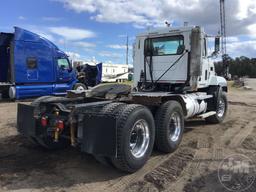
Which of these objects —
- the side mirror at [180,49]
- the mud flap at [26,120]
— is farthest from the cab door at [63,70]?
the mud flap at [26,120]

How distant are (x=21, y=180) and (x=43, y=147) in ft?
6.09

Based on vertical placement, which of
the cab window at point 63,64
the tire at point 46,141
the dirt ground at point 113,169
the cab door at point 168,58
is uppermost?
the cab window at point 63,64

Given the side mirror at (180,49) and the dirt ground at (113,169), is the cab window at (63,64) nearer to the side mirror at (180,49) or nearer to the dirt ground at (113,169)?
the dirt ground at (113,169)

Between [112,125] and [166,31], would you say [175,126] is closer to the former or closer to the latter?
[112,125]

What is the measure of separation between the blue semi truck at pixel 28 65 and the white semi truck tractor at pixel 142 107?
31.0 feet

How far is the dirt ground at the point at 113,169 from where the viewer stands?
5672 mm

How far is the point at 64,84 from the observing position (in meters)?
20.8

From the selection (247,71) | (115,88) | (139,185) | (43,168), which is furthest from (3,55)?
(247,71)

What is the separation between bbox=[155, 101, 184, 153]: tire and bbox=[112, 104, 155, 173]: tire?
461mm

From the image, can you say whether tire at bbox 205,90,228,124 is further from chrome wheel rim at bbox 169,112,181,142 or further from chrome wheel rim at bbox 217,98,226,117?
chrome wheel rim at bbox 169,112,181,142

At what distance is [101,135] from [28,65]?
13.7 m

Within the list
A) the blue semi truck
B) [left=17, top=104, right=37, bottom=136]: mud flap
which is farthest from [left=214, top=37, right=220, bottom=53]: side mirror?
the blue semi truck

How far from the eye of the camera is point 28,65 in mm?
18625

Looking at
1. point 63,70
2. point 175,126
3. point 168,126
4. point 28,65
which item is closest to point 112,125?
point 168,126
